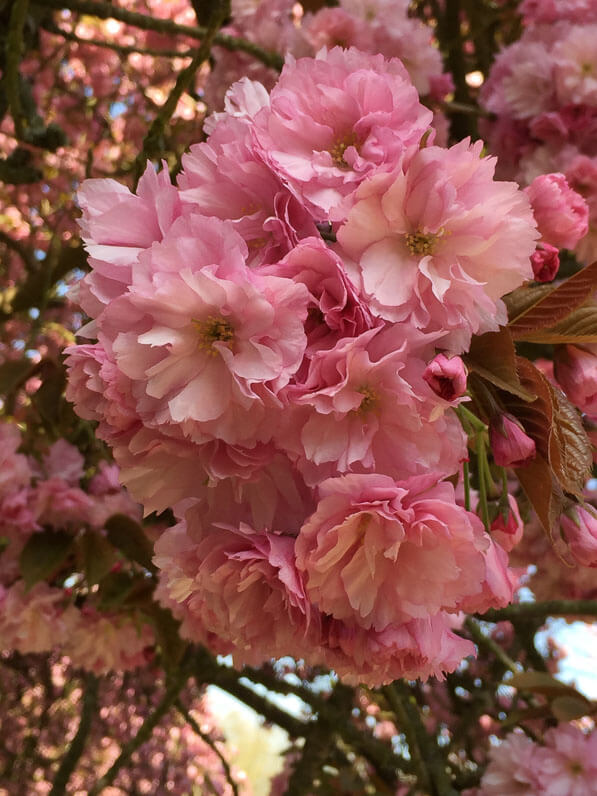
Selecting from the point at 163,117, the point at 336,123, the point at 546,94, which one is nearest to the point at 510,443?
the point at 336,123

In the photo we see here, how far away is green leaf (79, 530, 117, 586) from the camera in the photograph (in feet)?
3.60

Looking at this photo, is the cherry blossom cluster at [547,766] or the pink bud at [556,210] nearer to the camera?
the pink bud at [556,210]

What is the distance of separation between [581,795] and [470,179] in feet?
3.39

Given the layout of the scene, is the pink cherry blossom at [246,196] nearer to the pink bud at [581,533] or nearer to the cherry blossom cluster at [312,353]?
the cherry blossom cluster at [312,353]

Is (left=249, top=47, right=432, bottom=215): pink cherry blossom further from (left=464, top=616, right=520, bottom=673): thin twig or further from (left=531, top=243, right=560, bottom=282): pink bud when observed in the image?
(left=464, top=616, right=520, bottom=673): thin twig

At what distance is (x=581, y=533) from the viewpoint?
0.53 meters

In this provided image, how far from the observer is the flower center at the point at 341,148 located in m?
0.51

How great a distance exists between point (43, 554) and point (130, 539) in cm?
14

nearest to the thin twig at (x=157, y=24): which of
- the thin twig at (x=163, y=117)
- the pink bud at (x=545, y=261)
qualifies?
the thin twig at (x=163, y=117)

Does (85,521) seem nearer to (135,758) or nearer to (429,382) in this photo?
(429,382)

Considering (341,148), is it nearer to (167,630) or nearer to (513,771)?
(167,630)

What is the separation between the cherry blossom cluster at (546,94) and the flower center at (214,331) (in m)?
0.93

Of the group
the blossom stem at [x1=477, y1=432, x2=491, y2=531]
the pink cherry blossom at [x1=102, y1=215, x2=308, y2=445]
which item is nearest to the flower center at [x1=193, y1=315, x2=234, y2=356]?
the pink cherry blossom at [x1=102, y1=215, x2=308, y2=445]

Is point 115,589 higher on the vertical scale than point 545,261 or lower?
lower
